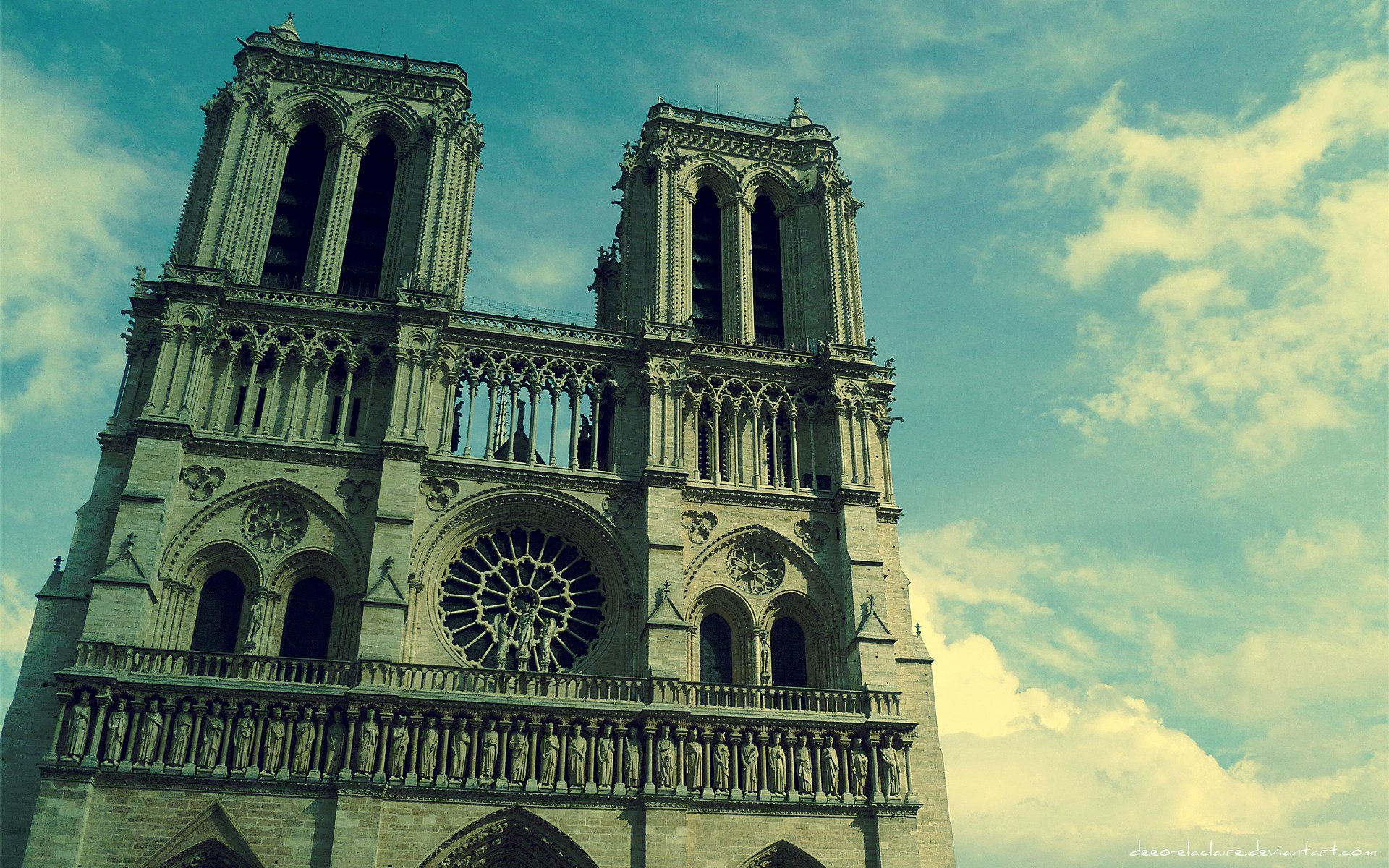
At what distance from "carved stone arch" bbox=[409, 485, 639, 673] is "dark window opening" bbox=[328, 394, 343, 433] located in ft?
13.1

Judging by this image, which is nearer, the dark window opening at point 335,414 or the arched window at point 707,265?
the dark window opening at point 335,414

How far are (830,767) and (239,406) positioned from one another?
59.2 ft

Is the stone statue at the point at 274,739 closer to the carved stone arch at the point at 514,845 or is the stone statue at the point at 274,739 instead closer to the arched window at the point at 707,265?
the carved stone arch at the point at 514,845

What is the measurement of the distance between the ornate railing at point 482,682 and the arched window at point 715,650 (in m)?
2.00

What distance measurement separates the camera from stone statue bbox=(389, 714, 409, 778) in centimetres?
2566

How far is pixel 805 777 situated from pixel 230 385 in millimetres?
18189

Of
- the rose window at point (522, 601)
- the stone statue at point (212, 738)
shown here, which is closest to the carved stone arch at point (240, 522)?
the rose window at point (522, 601)

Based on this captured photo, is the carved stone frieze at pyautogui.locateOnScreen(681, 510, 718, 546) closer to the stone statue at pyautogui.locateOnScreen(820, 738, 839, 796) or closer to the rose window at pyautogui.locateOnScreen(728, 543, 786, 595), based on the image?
the rose window at pyautogui.locateOnScreen(728, 543, 786, 595)

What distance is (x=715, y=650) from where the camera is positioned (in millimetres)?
31234

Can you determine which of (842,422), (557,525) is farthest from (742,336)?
(557,525)

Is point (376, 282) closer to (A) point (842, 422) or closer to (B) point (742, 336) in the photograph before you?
(B) point (742, 336)

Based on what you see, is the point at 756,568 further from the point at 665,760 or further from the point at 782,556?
the point at 665,760

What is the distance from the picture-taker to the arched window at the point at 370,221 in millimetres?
34781

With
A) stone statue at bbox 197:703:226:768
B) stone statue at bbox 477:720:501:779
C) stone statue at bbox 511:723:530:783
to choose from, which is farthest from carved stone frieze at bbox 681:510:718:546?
stone statue at bbox 197:703:226:768
